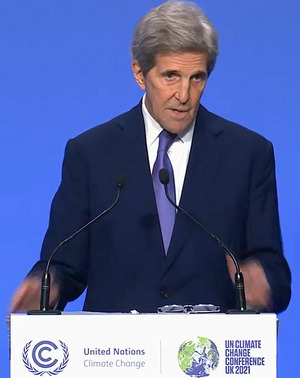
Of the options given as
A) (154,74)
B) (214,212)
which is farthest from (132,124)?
(214,212)

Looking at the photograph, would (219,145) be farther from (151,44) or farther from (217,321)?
(217,321)

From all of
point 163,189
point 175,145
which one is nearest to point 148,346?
point 163,189

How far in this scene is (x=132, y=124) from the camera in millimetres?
2137

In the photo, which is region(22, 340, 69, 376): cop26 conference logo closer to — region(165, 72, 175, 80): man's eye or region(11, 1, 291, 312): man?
region(11, 1, 291, 312): man

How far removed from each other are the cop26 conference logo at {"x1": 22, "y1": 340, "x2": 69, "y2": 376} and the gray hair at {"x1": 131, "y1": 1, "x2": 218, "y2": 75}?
810 millimetres

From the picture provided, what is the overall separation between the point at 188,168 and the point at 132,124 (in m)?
0.20

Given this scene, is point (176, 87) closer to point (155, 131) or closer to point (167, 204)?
point (155, 131)

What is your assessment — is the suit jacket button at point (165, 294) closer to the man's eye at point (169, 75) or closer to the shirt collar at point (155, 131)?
the shirt collar at point (155, 131)

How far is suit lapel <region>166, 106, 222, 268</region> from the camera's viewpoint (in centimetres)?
198

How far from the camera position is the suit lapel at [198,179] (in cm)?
198

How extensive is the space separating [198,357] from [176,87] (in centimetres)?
77

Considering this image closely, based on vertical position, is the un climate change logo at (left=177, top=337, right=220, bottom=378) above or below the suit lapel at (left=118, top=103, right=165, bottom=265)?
below

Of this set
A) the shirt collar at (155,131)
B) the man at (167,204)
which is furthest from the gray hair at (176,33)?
the shirt collar at (155,131)

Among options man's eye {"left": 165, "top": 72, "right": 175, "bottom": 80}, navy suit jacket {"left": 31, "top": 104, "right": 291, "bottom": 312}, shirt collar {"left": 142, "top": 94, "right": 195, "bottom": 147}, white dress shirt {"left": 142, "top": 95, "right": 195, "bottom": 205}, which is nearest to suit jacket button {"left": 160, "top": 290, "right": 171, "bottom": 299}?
navy suit jacket {"left": 31, "top": 104, "right": 291, "bottom": 312}
